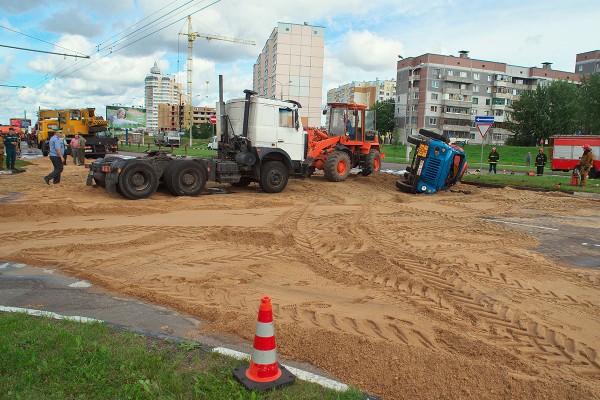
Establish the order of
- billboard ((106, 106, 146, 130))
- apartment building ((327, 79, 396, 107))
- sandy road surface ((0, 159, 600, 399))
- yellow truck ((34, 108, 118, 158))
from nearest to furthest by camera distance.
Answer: sandy road surface ((0, 159, 600, 399))
yellow truck ((34, 108, 118, 158))
billboard ((106, 106, 146, 130))
apartment building ((327, 79, 396, 107))

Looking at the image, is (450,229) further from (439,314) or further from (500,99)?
(500,99)

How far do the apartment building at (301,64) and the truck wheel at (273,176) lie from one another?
64.7 meters

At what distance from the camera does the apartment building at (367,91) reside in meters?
148

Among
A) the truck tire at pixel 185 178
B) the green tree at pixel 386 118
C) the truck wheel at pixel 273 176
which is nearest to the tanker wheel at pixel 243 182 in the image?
the truck wheel at pixel 273 176

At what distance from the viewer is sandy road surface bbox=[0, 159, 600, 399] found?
3826 millimetres

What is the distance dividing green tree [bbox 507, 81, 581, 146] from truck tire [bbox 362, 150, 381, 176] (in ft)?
194

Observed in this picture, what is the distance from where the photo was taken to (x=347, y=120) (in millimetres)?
19078

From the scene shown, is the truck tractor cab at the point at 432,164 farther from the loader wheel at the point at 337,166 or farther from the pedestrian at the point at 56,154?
the pedestrian at the point at 56,154

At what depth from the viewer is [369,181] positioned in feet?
61.0

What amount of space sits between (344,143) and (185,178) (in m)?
7.86

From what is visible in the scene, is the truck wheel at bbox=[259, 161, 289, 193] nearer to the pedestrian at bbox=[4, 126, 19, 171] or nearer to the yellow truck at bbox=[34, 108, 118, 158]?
the pedestrian at bbox=[4, 126, 19, 171]

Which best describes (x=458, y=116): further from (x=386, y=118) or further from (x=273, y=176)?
(x=273, y=176)

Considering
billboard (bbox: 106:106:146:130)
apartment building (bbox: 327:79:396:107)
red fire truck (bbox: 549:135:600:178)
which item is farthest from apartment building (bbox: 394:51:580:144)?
apartment building (bbox: 327:79:396:107)

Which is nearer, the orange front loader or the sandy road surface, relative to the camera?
the sandy road surface
